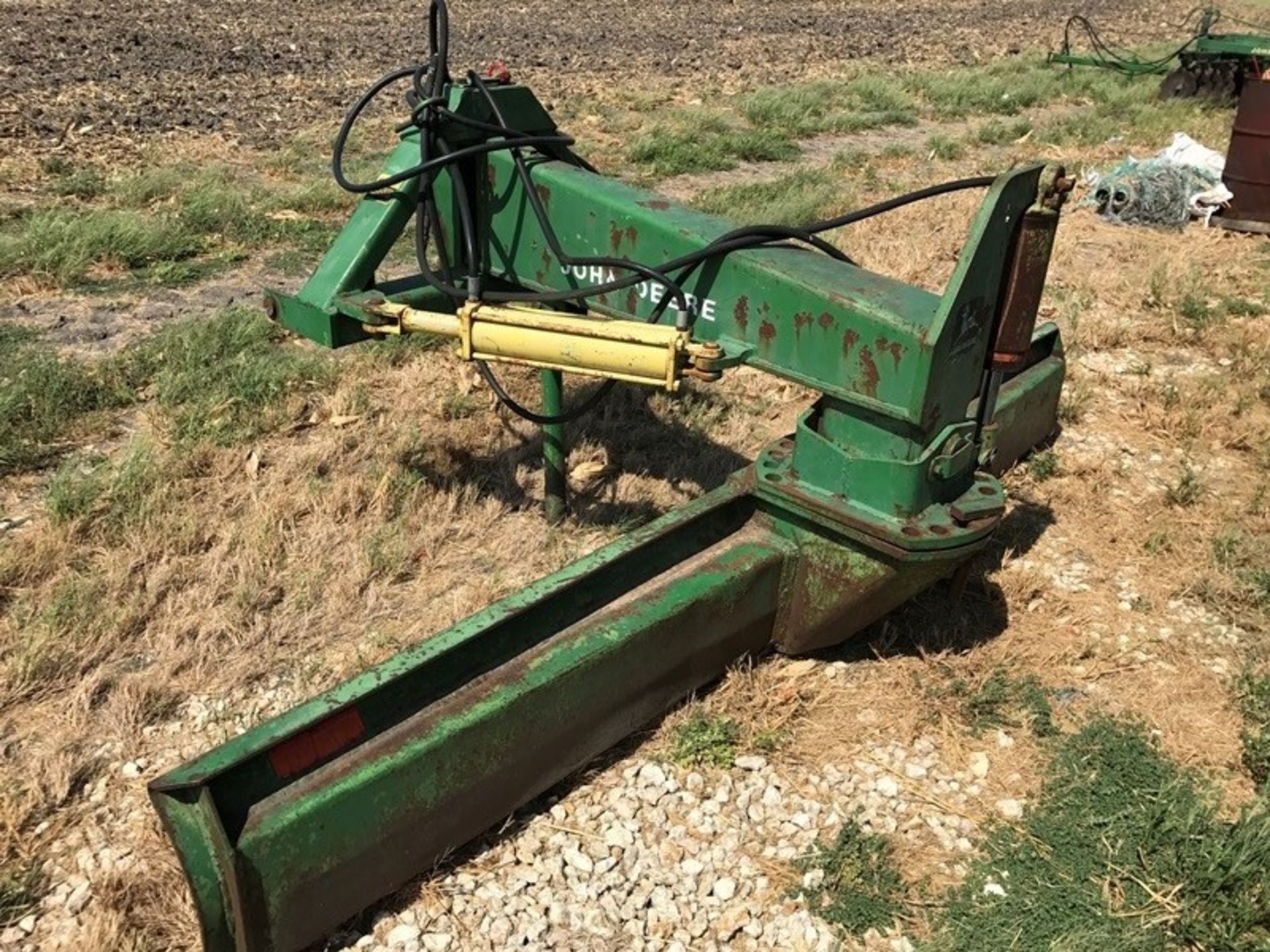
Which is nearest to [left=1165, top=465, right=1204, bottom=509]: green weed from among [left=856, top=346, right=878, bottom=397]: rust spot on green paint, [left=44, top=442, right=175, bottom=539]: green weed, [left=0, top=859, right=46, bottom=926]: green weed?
[left=856, top=346, right=878, bottom=397]: rust spot on green paint

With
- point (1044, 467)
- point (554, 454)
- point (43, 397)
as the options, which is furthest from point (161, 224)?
point (1044, 467)

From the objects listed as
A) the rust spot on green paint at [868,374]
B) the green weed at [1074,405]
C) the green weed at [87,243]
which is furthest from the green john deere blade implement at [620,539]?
the green weed at [87,243]

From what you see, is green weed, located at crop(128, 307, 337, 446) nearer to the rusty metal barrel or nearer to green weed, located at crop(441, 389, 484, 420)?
green weed, located at crop(441, 389, 484, 420)

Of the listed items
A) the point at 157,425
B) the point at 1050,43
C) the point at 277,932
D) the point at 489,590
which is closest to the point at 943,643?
the point at 489,590

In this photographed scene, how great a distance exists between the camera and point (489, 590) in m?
3.77

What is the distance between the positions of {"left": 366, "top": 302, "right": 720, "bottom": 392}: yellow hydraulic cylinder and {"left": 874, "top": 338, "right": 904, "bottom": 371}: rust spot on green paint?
39 cm

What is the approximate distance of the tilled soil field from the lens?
10148 millimetres

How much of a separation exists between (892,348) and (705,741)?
118cm

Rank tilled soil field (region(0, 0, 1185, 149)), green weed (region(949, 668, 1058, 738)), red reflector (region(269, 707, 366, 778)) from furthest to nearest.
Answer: tilled soil field (region(0, 0, 1185, 149))
green weed (region(949, 668, 1058, 738))
red reflector (region(269, 707, 366, 778))

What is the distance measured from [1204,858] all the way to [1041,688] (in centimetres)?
79

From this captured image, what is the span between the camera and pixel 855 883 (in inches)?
109

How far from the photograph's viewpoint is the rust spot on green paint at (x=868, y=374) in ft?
9.11

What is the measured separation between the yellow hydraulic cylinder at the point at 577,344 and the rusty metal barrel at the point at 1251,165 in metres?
7.39

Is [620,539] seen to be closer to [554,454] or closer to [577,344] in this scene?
[577,344]
